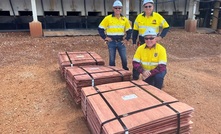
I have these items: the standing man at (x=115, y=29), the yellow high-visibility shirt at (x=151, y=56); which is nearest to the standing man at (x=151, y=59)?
the yellow high-visibility shirt at (x=151, y=56)

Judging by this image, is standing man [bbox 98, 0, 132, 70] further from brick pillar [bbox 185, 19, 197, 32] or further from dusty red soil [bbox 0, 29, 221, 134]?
brick pillar [bbox 185, 19, 197, 32]

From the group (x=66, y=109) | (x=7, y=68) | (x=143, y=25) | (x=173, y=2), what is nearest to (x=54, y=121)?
(x=66, y=109)

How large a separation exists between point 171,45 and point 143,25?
5.30 meters

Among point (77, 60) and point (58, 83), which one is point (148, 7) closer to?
point (77, 60)

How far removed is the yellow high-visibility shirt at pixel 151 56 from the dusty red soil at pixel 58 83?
1.24m

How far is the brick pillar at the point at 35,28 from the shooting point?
926 centimetres

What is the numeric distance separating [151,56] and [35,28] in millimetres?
7223

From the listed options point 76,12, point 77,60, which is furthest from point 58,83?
point 76,12

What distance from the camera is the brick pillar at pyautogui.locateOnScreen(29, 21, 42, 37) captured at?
364 inches

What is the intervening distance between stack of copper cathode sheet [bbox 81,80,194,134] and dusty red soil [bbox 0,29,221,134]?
820mm

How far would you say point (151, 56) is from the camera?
376cm

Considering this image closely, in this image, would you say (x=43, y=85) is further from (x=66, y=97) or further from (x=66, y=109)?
(x=66, y=109)

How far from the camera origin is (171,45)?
31.6ft

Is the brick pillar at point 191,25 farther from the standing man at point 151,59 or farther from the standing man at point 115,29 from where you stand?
the standing man at point 151,59
